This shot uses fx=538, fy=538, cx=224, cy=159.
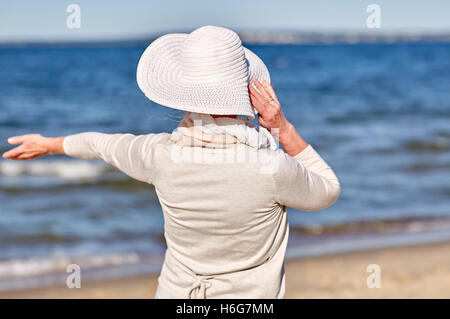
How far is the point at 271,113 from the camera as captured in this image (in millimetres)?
1738

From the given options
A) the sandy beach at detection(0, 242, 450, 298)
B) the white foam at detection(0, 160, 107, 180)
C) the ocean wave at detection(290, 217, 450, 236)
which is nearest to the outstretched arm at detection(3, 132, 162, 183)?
the sandy beach at detection(0, 242, 450, 298)

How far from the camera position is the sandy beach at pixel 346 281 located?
159 inches

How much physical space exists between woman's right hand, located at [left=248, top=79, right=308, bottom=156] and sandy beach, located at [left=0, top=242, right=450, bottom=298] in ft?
8.15

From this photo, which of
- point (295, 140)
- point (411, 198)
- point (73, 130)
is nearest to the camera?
point (295, 140)

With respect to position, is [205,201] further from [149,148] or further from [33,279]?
[33,279]

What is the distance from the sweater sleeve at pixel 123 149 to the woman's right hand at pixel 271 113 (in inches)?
13.8

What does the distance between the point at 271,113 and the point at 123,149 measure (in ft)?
1.66

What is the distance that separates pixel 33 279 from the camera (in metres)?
4.39

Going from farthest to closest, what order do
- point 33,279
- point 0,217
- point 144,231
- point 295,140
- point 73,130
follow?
point 73,130 < point 0,217 < point 144,231 < point 33,279 < point 295,140

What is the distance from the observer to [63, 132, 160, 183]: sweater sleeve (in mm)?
1752

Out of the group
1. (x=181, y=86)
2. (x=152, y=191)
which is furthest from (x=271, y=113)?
(x=152, y=191)

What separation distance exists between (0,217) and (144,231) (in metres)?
1.70
